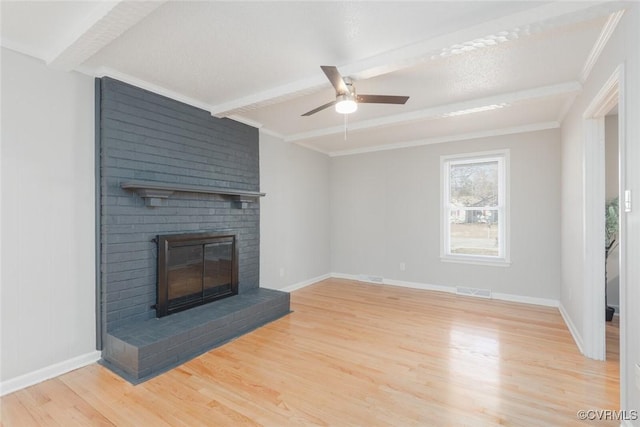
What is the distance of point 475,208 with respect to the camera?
485cm

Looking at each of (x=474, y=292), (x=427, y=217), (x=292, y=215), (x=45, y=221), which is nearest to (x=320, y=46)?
(x=45, y=221)

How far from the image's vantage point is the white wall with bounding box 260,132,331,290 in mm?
4699

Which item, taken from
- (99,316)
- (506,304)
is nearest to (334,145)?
(506,304)

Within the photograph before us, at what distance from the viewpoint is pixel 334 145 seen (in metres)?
5.52

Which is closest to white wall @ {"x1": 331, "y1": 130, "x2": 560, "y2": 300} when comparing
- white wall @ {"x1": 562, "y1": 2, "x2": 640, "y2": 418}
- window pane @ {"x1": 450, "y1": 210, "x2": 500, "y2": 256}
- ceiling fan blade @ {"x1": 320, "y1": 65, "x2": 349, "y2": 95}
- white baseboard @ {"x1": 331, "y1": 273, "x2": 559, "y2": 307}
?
white baseboard @ {"x1": 331, "y1": 273, "x2": 559, "y2": 307}

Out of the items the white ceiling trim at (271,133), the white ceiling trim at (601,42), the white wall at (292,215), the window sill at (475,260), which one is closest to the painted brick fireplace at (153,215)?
the white ceiling trim at (271,133)

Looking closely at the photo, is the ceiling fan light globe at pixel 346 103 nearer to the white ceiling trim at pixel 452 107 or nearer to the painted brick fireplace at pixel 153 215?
the white ceiling trim at pixel 452 107

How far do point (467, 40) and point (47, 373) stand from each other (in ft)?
13.1

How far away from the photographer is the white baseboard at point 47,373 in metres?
2.24

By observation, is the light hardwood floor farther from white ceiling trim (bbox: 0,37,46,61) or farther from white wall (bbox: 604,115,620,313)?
white ceiling trim (bbox: 0,37,46,61)

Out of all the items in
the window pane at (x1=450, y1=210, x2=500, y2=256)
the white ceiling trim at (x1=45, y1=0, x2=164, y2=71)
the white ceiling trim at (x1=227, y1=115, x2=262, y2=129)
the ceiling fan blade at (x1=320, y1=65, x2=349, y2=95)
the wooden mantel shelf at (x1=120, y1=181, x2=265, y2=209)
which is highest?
the white ceiling trim at (x1=227, y1=115, x2=262, y2=129)

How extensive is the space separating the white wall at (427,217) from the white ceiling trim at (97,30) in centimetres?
437

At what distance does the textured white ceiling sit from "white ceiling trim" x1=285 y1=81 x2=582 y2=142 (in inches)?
0.4

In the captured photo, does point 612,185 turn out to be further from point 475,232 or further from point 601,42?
point 601,42
